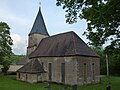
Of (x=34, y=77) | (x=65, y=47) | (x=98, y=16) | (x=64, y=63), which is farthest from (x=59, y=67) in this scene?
(x=98, y=16)

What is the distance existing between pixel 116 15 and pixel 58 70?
25523 millimetres

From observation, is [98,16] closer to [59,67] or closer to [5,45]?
[59,67]

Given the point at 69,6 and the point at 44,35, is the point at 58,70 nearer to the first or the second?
the point at 44,35

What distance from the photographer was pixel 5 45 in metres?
48.3

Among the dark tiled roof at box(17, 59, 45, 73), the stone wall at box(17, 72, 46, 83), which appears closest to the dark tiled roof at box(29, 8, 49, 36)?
the dark tiled roof at box(17, 59, 45, 73)

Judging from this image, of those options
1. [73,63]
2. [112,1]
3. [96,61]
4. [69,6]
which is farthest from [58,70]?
[112,1]

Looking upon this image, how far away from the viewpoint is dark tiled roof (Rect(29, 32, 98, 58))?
119 feet

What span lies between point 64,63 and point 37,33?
17927mm

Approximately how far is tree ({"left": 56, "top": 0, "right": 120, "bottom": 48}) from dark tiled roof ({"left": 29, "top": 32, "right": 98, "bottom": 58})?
1776cm

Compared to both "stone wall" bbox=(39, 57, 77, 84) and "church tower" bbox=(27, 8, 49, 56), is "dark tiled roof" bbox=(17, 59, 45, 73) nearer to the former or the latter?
"stone wall" bbox=(39, 57, 77, 84)

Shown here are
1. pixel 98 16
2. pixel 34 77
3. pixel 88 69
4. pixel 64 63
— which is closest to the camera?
pixel 98 16

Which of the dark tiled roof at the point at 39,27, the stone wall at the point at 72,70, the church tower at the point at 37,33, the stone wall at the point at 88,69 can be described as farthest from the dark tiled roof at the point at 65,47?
the dark tiled roof at the point at 39,27

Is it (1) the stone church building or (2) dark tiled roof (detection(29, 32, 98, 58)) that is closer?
(1) the stone church building

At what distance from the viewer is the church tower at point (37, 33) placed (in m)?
52.2
